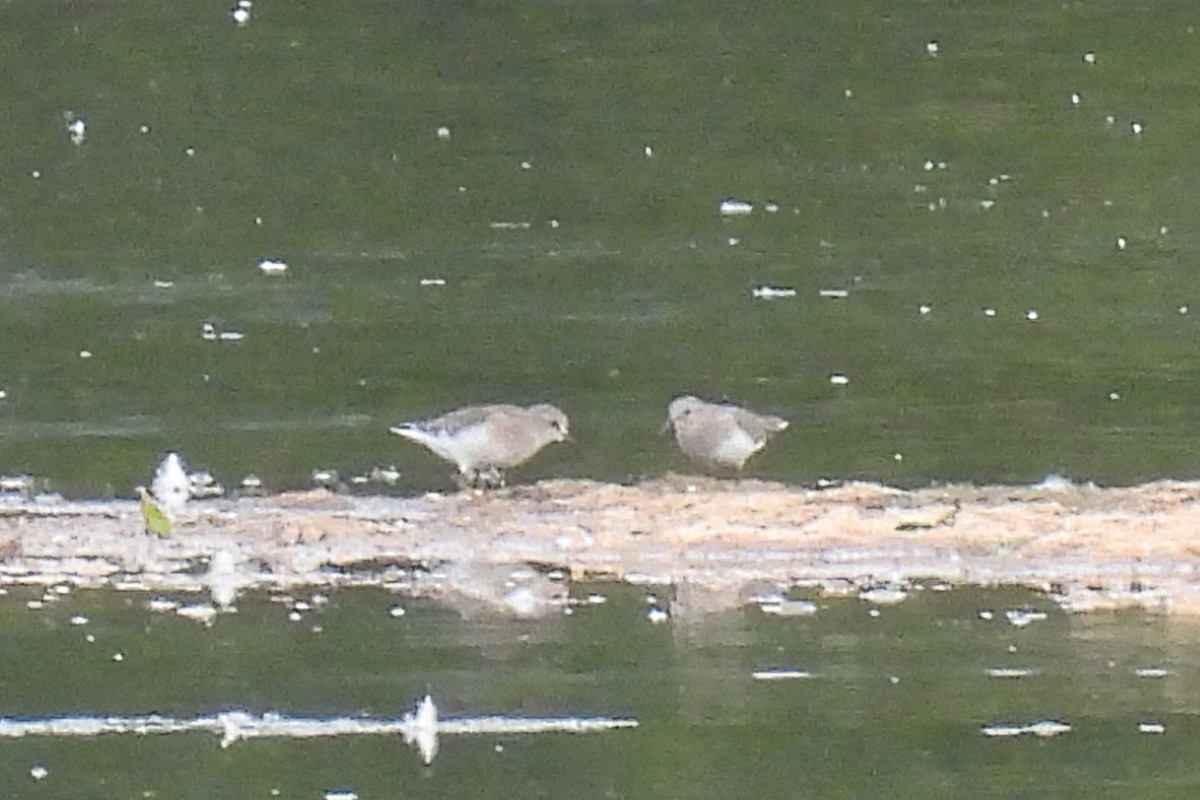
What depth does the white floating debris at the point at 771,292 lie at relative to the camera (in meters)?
1.23

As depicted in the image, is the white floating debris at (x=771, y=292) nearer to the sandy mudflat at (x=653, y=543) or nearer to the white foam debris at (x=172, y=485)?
the sandy mudflat at (x=653, y=543)

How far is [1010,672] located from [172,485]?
0.48 m

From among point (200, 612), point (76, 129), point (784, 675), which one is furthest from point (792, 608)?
point (76, 129)

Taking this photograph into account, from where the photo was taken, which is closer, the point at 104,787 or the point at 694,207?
the point at 104,787

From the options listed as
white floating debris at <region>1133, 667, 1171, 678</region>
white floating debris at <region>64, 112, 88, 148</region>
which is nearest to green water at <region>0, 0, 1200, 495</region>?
white floating debris at <region>64, 112, 88, 148</region>

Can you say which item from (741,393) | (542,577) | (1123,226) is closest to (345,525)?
(542,577)

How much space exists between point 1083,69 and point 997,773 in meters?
0.49

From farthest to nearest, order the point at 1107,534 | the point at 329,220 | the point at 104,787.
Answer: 1. the point at 329,220
2. the point at 1107,534
3. the point at 104,787

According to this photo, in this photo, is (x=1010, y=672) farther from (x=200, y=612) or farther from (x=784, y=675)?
(x=200, y=612)

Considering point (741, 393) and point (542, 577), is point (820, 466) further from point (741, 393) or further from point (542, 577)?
point (542, 577)

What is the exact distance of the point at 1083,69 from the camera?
1.32 meters

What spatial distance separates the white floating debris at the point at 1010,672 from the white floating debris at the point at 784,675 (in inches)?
3.7

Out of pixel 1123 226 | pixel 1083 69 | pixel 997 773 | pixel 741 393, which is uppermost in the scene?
pixel 1083 69

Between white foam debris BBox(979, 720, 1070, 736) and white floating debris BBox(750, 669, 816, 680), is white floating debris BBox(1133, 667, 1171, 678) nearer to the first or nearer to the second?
white foam debris BBox(979, 720, 1070, 736)
